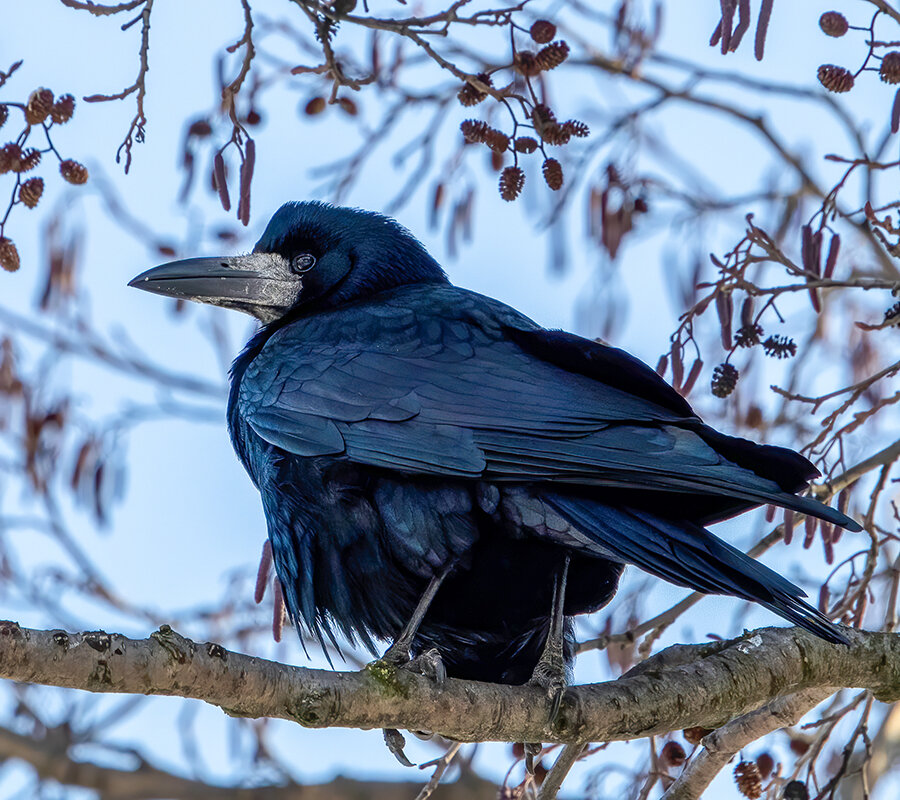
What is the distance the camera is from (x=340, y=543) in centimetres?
374

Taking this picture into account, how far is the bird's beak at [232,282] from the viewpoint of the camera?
4.42 meters

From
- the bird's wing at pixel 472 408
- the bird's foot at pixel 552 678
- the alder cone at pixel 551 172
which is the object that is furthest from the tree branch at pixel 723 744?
the alder cone at pixel 551 172

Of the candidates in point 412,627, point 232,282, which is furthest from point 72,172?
point 412,627

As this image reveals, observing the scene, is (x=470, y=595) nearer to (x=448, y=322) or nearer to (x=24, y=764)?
(x=448, y=322)

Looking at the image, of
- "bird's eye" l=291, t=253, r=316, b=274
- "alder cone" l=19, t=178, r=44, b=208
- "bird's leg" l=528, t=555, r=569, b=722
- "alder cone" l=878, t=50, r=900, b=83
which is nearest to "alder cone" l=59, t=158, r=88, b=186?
"alder cone" l=19, t=178, r=44, b=208

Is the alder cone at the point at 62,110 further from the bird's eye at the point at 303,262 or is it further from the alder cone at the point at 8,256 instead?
the bird's eye at the point at 303,262

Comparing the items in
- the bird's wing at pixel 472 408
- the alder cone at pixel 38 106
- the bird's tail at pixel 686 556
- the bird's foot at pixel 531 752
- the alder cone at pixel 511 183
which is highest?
the alder cone at pixel 511 183

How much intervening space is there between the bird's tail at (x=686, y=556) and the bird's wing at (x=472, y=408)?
82 millimetres

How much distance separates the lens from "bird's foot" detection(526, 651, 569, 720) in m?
3.32

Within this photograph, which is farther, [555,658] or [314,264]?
[314,264]

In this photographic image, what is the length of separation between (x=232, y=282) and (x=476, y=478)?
1.47 meters

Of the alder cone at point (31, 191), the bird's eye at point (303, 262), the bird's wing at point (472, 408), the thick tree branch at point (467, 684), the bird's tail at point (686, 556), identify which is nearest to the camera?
the thick tree branch at point (467, 684)

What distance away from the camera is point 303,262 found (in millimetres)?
4746

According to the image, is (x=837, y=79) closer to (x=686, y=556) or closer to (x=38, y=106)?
(x=686, y=556)
